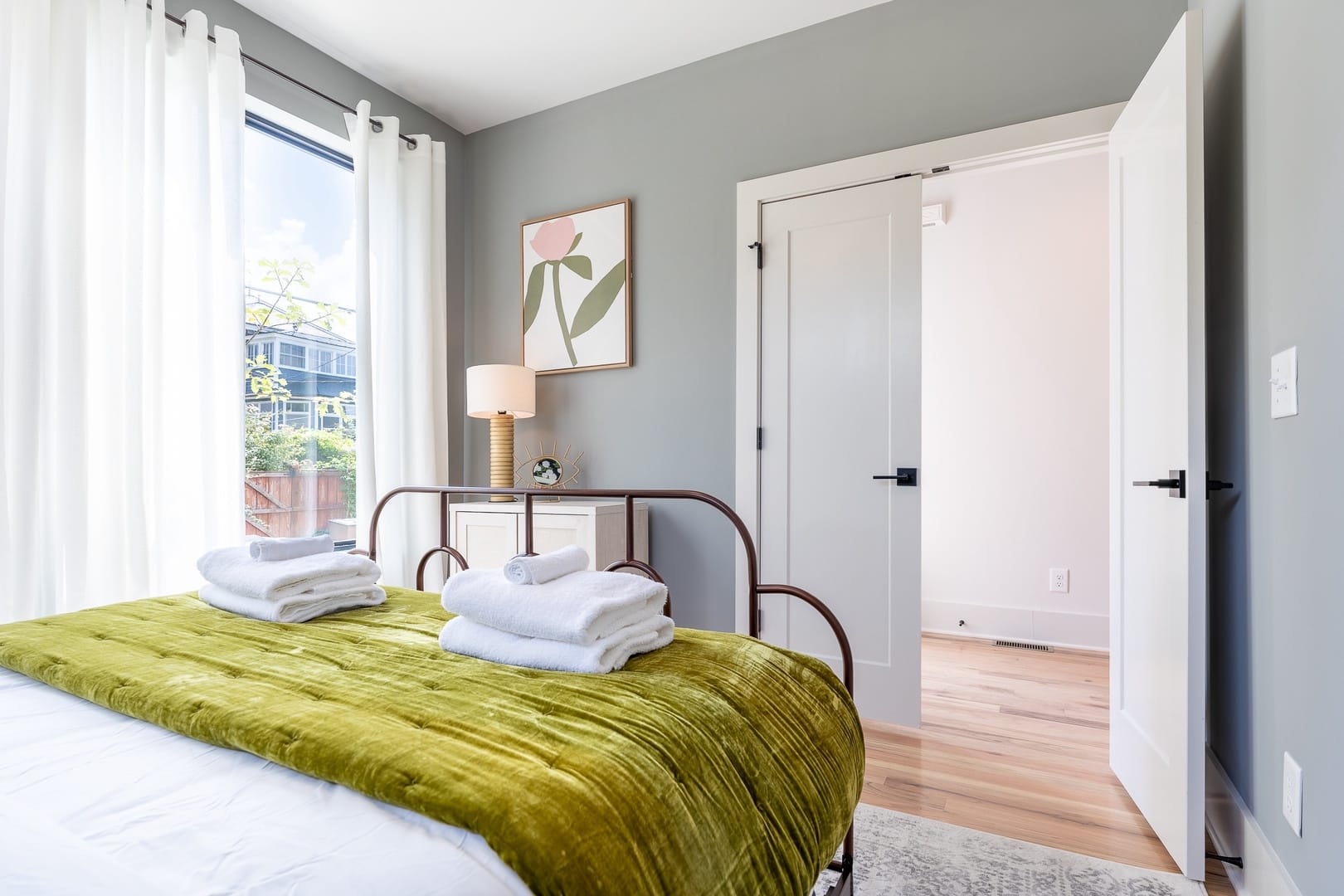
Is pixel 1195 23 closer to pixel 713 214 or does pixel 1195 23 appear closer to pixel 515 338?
pixel 713 214

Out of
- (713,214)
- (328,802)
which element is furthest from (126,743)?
(713,214)

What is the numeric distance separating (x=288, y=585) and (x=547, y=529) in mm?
1272

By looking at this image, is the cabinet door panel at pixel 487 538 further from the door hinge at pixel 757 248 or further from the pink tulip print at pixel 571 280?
the door hinge at pixel 757 248

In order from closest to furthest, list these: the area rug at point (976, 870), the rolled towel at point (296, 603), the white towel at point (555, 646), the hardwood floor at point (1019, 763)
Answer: the white towel at point (555, 646)
the rolled towel at point (296, 603)
the area rug at point (976, 870)
the hardwood floor at point (1019, 763)

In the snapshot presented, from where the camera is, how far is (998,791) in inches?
78.4

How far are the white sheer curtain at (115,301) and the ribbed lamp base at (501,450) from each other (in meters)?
0.96

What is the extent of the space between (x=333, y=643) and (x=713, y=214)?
2281 millimetres

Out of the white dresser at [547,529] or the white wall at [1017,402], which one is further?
the white wall at [1017,402]

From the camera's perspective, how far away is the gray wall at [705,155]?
2.34m

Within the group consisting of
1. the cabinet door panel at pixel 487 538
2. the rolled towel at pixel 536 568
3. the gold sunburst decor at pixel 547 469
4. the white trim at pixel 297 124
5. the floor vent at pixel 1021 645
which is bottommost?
the floor vent at pixel 1021 645

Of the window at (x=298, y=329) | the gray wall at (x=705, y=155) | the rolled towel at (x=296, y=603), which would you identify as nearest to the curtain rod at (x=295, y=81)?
the window at (x=298, y=329)

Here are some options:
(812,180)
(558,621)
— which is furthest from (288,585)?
(812,180)

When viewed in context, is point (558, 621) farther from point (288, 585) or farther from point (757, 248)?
point (757, 248)

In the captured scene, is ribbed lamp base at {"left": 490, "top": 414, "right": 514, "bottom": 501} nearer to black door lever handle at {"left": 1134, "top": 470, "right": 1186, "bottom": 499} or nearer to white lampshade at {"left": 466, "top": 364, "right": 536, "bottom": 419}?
white lampshade at {"left": 466, "top": 364, "right": 536, "bottom": 419}
